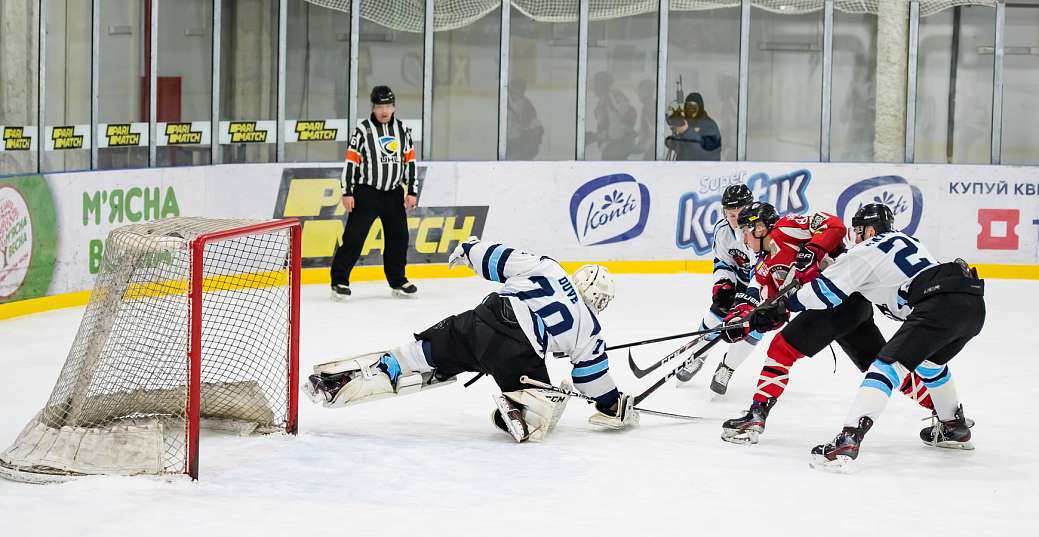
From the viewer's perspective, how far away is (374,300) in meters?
8.01

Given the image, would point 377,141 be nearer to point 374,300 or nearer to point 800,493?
point 374,300

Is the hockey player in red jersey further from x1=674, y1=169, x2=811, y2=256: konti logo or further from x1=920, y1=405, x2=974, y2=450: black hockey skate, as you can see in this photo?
x1=674, y1=169, x2=811, y2=256: konti logo

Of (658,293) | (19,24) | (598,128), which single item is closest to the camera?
(19,24)

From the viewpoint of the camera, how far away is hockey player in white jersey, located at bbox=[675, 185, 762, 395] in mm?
5590

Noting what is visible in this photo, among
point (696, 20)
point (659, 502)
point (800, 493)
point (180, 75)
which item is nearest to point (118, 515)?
point (659, 502)

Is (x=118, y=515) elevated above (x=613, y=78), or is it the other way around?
(x=613, y=78)

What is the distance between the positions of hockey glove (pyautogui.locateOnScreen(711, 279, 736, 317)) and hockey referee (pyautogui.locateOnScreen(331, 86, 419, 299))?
2.74 metres

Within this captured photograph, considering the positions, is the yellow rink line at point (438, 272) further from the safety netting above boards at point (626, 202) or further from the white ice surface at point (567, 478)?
the white ice surface at point (567, 478)

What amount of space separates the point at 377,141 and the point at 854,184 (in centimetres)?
376

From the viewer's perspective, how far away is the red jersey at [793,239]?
500 centimetres

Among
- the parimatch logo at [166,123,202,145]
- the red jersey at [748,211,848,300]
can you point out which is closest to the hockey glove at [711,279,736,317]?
the red jersey at [748,211,848,300]

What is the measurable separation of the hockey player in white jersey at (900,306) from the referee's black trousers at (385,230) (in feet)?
12.3

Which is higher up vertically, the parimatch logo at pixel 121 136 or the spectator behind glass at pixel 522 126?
the spectator behind glass at pixel 522 126

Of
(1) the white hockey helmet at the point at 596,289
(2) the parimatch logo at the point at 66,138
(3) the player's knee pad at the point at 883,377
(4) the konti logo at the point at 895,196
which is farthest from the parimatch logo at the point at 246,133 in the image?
(3) the player's knee pad at the point at 883,377
